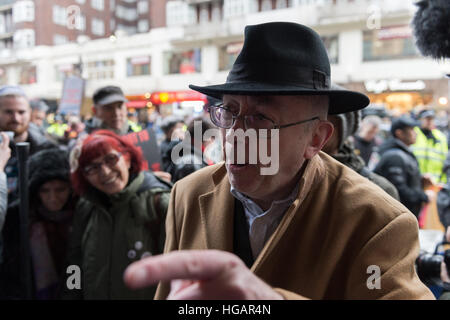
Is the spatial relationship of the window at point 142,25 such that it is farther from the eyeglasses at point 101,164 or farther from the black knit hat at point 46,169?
the eyeglasses at point 101,164

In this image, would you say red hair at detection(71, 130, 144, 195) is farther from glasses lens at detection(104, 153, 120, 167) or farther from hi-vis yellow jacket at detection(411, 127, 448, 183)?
hi-vis yellow jacket at detection(411, 127, 448, 183)

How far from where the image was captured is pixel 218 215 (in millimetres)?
1380

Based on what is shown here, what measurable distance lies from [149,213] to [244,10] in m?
21.1

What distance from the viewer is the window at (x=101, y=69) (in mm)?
24812

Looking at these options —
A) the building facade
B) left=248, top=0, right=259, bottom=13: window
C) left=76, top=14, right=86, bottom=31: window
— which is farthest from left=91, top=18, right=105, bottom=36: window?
left=248, top=0, right=259, bottom=13: window

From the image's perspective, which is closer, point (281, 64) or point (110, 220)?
point (281, 64)

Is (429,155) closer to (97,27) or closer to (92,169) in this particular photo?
(92,169)

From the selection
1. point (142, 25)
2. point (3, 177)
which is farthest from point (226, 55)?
point (3, 177)

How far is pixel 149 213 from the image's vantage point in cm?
234

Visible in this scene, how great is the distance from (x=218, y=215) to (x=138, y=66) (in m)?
24.4

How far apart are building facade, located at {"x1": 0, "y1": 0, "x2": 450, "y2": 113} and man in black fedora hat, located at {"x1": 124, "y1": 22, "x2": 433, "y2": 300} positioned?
45.9 feet

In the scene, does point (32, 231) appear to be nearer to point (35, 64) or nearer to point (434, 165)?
point (434, 165)

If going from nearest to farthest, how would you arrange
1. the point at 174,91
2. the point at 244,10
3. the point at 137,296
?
the point at 137,296
the point at 244,10
the point at 174,91
